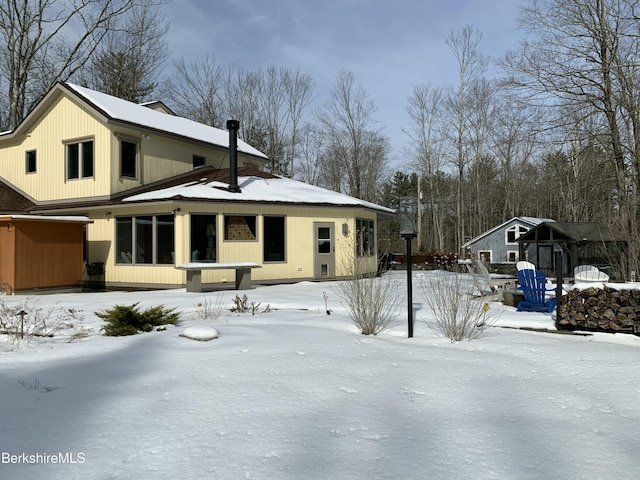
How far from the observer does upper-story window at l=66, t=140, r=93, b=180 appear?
47.7 ft

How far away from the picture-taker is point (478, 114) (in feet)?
105

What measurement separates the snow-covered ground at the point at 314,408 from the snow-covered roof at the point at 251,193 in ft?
26.4

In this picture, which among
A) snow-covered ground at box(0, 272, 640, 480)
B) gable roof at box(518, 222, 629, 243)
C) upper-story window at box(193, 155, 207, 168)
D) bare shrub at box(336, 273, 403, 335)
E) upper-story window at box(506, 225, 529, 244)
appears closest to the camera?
snow-covered ground at box(0, 272, 640, 480)

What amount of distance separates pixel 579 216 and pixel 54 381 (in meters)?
31.3

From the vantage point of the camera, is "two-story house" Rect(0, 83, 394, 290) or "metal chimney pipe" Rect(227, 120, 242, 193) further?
"metal chimney pipe" Rect(227, 120, 242, 193)

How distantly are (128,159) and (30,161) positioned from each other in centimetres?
450

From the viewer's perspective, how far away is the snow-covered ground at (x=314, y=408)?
2.46 metres

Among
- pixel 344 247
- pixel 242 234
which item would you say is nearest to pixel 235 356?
pixel 242 234

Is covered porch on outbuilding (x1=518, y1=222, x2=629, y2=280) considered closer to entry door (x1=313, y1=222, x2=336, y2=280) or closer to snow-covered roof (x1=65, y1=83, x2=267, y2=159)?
entry door (x1=313, y1=222, x2=336, y2=280)

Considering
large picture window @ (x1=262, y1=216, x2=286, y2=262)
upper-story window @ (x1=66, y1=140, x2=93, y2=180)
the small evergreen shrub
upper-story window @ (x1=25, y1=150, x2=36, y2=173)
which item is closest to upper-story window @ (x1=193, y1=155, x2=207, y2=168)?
upper-story window @ (x1=66, y1=140, x2=93, y2=180)

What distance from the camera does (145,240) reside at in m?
13.4

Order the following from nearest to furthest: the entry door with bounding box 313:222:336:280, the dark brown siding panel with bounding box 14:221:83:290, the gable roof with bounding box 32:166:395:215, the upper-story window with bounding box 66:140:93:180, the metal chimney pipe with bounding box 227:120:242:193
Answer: the dark brown siding panel with bounding box 14:221:83:290, the gable roof with bounding box 32:166:395:215, the metal chimney pipe with bounding box 227:120:242:193, the upper-story window with bounding box 66:140:93:180, the entry door with bounding box 313:222:336:280

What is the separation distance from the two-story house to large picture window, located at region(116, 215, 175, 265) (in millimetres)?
31

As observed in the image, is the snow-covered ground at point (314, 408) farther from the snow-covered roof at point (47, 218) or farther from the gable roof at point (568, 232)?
the gable roof at point (568, 232)
